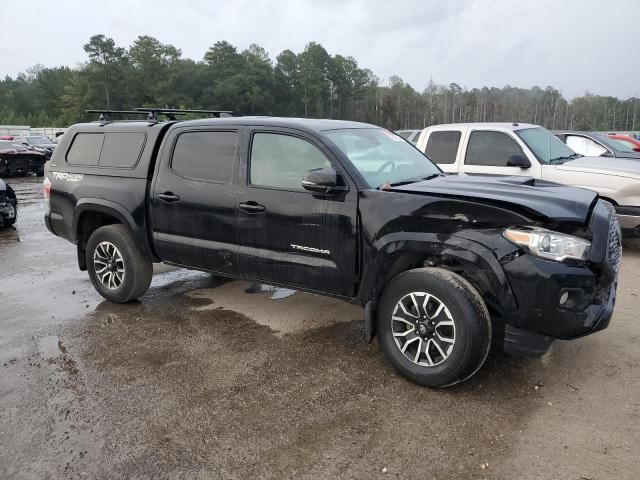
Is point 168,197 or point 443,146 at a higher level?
point 443,146

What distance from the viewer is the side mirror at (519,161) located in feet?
23.4

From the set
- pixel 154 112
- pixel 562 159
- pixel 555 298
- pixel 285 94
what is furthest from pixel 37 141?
pixel 285 94

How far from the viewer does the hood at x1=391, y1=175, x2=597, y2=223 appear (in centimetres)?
327

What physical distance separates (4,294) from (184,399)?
3.55 meters

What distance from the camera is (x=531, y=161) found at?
7.33 meters

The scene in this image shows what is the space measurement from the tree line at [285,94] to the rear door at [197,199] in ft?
201

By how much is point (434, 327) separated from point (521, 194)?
1.08m

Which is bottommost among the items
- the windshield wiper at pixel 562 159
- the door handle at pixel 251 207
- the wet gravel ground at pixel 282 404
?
the wet gravel ground at pixel 282 404

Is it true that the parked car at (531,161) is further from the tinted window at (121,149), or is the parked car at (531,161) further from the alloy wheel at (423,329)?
the tinted window at (121,149)

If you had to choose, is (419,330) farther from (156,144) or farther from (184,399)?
(156,144)

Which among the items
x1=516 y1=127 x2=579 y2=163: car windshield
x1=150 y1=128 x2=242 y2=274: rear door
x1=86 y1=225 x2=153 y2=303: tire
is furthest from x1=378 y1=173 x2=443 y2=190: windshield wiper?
x1=516 y1=127 x2=579 y2=163: car windshield

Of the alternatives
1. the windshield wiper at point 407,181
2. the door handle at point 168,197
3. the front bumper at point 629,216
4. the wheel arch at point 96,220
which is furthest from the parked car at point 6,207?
the front bumper at point 629,216

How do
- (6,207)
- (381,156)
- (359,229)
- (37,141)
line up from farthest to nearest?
(37,141) < (6,207) < (381,156) < (359,229)

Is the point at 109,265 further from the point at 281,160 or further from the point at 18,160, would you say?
the point at 18,160
